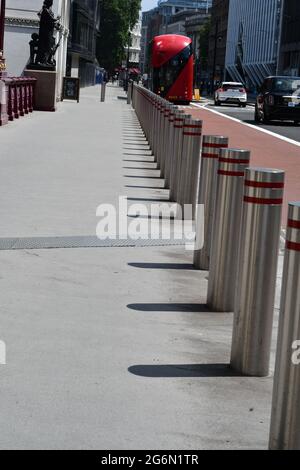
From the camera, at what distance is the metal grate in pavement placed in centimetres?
962

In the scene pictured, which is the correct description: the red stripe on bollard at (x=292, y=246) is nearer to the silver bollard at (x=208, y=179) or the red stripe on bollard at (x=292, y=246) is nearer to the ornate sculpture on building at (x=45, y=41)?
the silver bollard at (x=208, y=179)

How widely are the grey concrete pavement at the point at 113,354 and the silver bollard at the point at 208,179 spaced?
1.11 feet

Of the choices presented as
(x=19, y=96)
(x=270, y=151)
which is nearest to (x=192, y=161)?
(x=270, y=151)

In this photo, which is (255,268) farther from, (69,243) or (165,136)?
(165,136)

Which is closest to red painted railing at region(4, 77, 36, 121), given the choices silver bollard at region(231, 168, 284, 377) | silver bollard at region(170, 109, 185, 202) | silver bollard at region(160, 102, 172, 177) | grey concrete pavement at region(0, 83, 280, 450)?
silver bollard at region(160, 102, 172, 177)

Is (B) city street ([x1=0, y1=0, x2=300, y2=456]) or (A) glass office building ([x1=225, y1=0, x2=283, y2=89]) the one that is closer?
(B) city street ([x1=0, y1=0, x2=300, y2=456])

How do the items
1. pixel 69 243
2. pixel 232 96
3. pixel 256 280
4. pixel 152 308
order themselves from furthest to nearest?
pixel 232 96 → pixel 69 243 → pixel 152 308 → pixel 256 280

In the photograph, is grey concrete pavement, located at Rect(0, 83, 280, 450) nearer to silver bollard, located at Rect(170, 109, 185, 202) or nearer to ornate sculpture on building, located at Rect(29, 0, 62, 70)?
silver bollard, located at Rect(170, 109, 185, 202)

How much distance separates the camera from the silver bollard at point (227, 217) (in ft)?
23.6

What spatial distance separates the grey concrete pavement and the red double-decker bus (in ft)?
162

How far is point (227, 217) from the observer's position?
284 inches

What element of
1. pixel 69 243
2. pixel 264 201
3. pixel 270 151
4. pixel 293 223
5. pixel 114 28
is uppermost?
pixel 114 28

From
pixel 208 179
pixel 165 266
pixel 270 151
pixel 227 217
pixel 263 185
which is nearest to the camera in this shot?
pixel 263 185

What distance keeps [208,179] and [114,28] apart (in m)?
124
